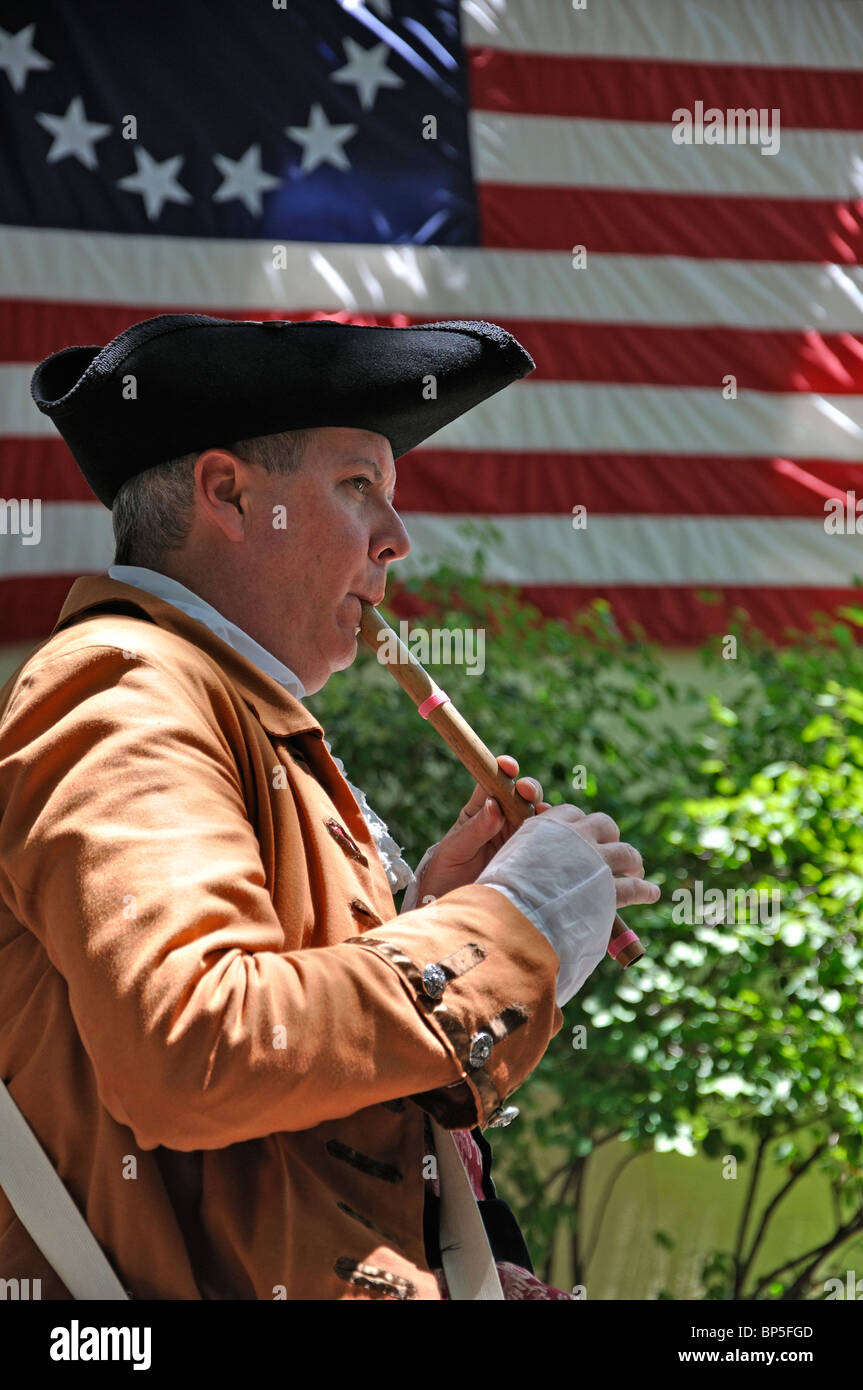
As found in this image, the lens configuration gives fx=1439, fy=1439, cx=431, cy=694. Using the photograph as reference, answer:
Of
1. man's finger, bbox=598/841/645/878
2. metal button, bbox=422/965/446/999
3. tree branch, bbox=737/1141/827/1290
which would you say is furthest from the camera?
tree branch, bbox=737/1141/827/1290

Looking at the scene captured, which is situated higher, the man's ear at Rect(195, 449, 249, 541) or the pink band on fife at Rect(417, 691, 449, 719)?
the man's ear at Rect(195, 449, 249, 541)

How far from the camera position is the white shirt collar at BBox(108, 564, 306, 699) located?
1.69 metres

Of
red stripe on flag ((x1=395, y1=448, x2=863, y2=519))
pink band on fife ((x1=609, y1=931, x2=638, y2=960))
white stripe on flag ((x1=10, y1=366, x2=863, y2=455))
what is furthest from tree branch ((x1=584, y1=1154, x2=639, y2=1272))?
pink band on fife ((x1=609, y1=931, x2=638, y2=960))

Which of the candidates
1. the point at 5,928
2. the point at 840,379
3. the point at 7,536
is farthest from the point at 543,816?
the point at 840,379

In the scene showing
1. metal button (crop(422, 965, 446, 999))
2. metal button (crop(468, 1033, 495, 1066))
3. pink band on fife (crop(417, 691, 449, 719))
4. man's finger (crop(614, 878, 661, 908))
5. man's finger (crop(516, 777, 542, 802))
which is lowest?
metal button (crop(468, 1033, 495, 1066))

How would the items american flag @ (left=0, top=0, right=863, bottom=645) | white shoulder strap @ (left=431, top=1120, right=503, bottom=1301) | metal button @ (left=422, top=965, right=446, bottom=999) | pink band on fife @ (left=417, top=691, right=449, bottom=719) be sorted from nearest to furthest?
metal button @ (left=422, top=965, right=446, bottom=999)
white shoulder strap @ (left=431, top=1120, right=503, bottom=1301)
pink band on fife @ (left=417, top=691, right=449, bottom=719)
american flag @ (left=0, top=0, right=863, bottom=645)

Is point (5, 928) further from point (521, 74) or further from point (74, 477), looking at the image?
point (521, 74)

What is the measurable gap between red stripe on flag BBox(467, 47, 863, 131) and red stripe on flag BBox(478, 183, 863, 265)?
0.30 m

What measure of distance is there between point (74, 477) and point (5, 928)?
354cm

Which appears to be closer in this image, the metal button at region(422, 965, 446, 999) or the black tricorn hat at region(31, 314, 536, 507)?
the metal button at region(422, 965, 446, 999)

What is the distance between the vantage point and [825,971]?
3834mm

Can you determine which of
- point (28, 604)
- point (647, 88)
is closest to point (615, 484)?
point (647, 88)

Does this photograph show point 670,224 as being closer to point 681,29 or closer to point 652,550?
point 681,29

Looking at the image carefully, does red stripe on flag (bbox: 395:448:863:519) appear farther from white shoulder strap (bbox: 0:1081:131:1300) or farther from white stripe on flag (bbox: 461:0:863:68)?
white shoulder strap (bbox: 0:1081:131:1300)
